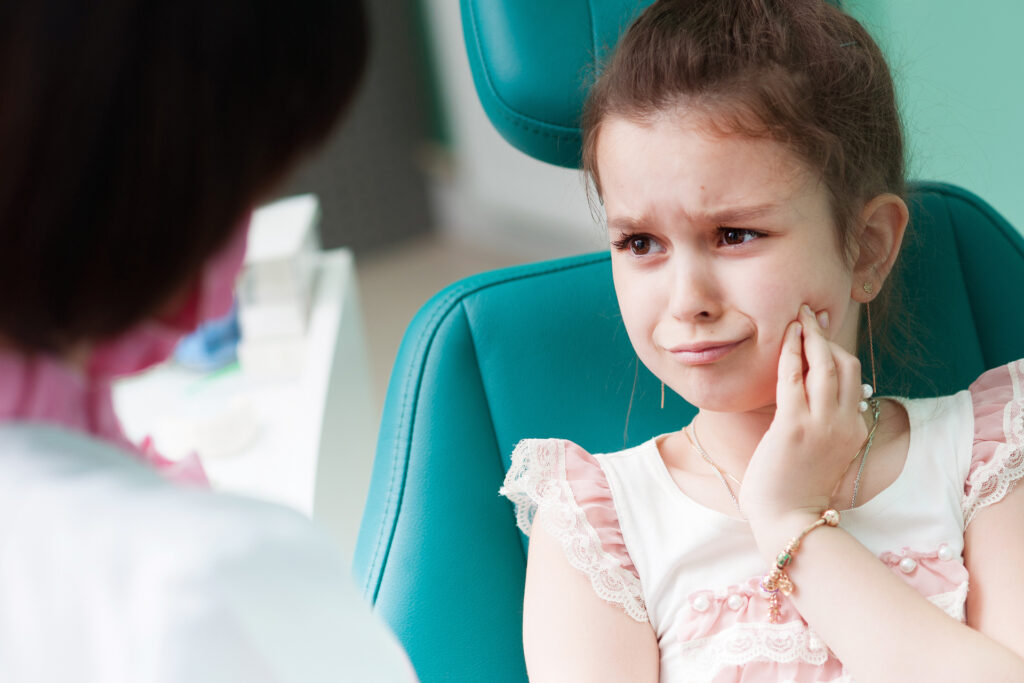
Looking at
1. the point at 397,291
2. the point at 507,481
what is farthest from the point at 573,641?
the point at 397,291

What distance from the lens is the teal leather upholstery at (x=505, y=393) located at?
89 cm

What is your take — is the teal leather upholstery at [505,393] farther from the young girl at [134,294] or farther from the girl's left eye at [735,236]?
the young girl at [134,294]

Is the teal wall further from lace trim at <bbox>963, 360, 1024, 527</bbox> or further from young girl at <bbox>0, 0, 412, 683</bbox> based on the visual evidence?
young girl at <bbox>0, 0, 412, 683</bbox>

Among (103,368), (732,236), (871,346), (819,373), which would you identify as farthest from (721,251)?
(103,368)

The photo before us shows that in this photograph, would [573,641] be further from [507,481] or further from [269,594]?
[269,594]

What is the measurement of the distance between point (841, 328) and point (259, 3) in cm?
63

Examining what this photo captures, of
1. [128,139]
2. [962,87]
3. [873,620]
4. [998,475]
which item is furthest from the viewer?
[962,87]

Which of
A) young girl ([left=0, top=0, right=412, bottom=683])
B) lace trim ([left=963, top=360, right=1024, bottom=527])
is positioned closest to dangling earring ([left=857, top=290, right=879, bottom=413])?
lace trim ([left=963, top=360, right=1024, bottom=527])

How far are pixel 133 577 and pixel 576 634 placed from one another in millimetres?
460

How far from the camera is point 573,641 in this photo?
81 centimetres

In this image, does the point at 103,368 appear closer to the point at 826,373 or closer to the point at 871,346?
the point at 826,373

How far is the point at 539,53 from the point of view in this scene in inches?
37.2

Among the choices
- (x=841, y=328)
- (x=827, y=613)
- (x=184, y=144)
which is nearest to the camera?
(x=184, y=144)

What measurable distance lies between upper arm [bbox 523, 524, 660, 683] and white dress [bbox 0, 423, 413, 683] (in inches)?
15.1
